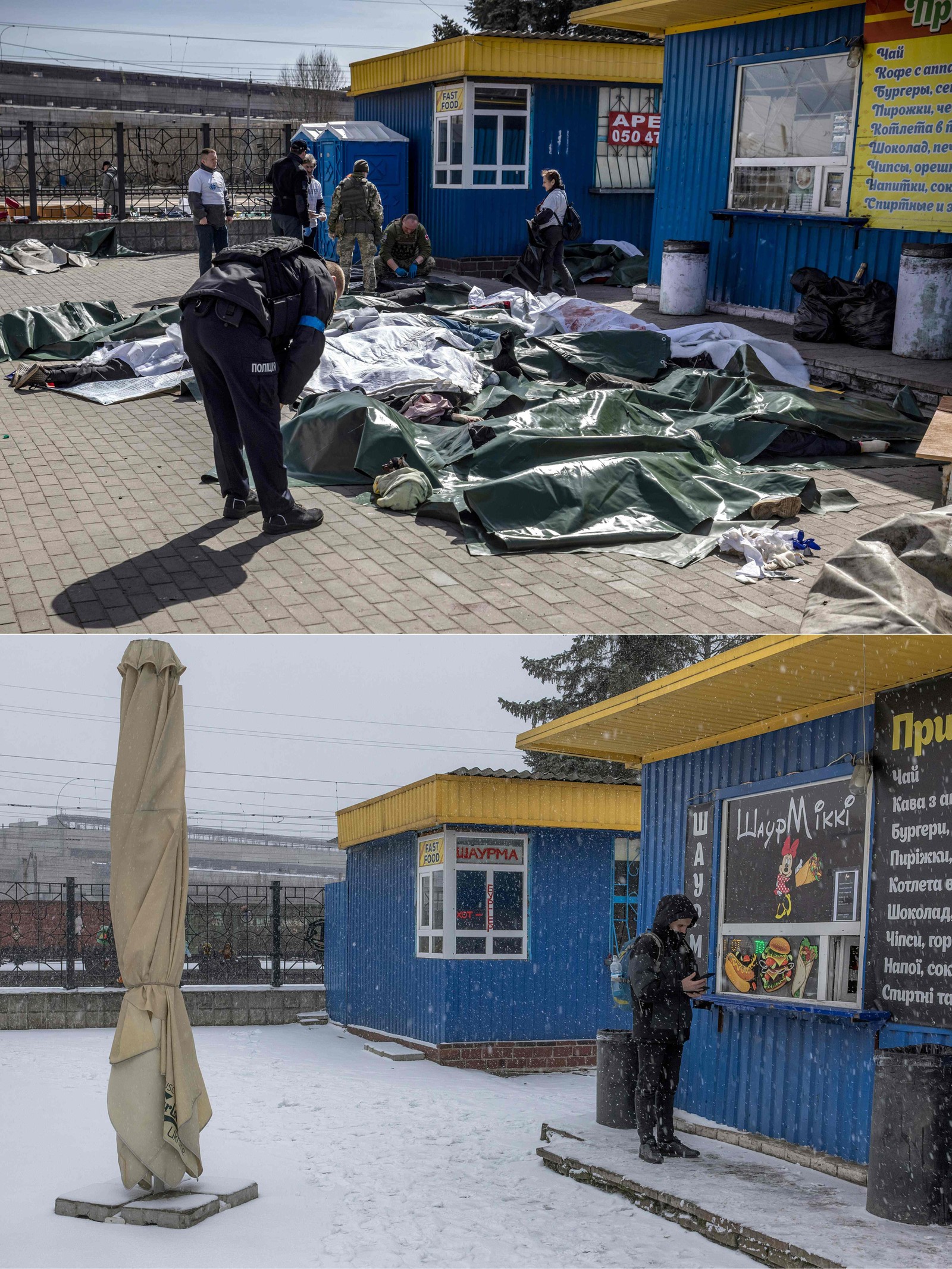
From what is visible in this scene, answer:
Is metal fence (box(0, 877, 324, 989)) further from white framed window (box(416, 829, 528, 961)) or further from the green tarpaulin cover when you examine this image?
the green tarpaulin cover

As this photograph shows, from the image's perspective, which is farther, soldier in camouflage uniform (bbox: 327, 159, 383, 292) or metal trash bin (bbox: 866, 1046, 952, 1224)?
soldier in camouflage uniform (bbox: 327, 159, 383, 292)

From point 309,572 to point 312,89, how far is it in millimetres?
51417

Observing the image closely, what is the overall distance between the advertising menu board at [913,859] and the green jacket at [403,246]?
42.8 ft

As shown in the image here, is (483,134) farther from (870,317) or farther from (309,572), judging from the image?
(309,572)

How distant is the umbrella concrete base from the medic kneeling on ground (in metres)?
3.71

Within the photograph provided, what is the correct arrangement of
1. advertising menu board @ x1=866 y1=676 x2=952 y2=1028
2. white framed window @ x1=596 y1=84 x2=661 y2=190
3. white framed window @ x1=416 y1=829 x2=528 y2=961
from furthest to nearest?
white framed window @ x1=596 y1=84 x2=661 y2=190, white framed window @ x1=416 y1=829 x2=528 y2=961, advertising menu board @ x1=866 y1=676 x2=952 y2=1028

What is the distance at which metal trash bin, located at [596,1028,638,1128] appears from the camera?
6.54m

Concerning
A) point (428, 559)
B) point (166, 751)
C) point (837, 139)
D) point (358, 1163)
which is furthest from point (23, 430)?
point (837, 139)

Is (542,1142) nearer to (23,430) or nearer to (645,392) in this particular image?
(645,392)

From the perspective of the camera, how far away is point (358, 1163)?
6316 millimetres

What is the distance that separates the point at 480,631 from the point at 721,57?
39.7 ft

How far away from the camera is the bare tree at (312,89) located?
49594 millimetres

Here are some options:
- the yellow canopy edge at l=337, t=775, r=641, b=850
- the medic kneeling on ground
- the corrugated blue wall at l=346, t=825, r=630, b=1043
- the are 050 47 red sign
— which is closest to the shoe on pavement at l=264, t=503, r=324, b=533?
the medic kneeling on ground

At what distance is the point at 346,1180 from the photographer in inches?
234
